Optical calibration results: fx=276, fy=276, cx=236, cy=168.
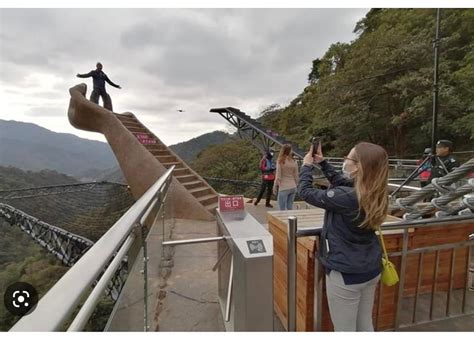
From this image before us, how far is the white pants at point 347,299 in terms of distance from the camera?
1.41 m

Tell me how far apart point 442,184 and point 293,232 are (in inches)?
39.6

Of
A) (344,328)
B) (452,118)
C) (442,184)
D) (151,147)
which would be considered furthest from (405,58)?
(344,328)

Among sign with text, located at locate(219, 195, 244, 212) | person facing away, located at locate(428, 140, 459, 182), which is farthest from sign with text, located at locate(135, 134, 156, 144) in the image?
person facing away, located at locate(428, 140, 459, 182)

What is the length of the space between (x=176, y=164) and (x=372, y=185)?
6260mm

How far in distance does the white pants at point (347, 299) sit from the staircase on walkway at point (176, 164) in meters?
4.41

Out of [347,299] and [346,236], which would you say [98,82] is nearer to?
[346,236]

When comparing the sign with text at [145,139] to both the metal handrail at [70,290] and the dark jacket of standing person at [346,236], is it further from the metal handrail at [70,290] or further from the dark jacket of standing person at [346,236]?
the metal handrail at [70,290]

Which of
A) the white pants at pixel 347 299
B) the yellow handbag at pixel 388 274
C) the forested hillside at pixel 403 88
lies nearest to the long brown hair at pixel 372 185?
the yellow handbag at pixel 388 274

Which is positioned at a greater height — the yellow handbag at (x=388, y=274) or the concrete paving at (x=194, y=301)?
the yellow handbag at (x=388, y=274)

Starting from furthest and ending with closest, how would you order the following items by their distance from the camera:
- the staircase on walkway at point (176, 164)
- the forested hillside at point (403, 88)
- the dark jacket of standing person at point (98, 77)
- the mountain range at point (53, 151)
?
the mountain range at point (53, 151) < the forested hillside at point (403, 88) < the dark jacket of standing person at point (98, 77) < the staircase on walkway at point (176, 164)

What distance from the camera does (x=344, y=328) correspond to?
4.76 ft

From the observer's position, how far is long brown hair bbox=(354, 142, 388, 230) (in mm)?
1313

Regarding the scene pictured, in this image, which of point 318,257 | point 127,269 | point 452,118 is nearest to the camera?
point 127,269

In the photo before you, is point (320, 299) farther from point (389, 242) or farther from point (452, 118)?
point (452, 118)
